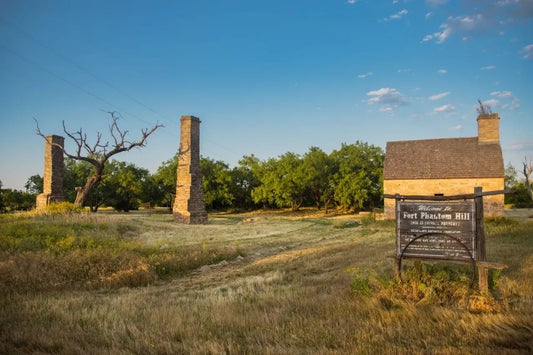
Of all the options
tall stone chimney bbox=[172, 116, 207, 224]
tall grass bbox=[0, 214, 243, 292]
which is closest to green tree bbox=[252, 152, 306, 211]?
tall stone chimney bbox=[172, 116, 207, 224]

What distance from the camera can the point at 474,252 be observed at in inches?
245

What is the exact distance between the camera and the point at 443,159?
101 ft

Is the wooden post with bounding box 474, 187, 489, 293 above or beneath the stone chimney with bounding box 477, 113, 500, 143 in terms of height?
beneath

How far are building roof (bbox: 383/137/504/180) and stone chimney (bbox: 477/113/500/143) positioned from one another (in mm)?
496

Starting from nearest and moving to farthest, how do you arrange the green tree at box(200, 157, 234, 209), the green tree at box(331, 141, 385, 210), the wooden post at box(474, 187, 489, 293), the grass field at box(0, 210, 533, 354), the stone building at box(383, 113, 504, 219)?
the grass field at box(0, 210, 533, 354), the wooden post at box(474, 187, 489, 293), the stone building at box(383, 113, 504, 219), the green tree at box(331, 141, 385, 210), the green tree at box(200, 157, 234, 209)

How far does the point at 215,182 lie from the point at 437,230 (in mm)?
50461

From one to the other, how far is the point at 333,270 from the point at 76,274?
22.7 ft

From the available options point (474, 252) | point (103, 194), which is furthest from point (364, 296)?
point (103, 194)

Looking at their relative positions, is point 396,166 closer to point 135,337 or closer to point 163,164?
point 135,337

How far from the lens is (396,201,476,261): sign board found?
20.8ft

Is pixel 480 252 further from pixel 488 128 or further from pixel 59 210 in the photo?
pixel 488 128

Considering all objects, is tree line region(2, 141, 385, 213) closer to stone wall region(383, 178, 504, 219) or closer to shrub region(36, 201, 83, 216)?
stone wall region(383, 178, 504, 219)

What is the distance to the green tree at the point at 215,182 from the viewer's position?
54.2m

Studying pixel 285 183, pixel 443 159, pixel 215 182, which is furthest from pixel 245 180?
pixel 443 159
